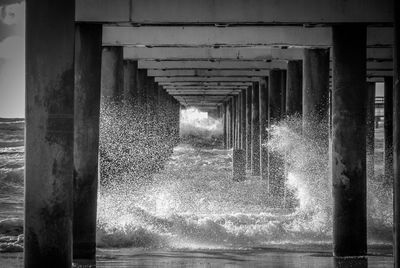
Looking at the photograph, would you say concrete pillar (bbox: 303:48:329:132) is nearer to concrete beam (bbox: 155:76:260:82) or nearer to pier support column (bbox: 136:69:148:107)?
pier support column (bbox: 136:69:148:107)

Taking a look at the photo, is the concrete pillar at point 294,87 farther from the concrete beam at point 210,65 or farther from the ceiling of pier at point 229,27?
the concrete beam at point 210,65

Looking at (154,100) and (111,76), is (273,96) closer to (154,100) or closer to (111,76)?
(154,100)

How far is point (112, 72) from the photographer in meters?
12.2

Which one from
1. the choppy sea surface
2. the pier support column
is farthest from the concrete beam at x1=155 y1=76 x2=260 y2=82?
the choppy sea surface

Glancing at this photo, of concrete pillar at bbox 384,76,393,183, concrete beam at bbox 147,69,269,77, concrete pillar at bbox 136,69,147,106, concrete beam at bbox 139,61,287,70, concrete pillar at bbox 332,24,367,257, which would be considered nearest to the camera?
concrete pillar at bbox 332,24,367,257

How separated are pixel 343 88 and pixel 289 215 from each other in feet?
16.6

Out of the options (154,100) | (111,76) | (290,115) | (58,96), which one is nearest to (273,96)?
(290,115)

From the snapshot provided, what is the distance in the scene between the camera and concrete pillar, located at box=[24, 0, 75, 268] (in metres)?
6.02

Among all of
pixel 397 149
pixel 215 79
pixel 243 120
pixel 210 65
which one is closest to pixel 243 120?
pixel 243 120

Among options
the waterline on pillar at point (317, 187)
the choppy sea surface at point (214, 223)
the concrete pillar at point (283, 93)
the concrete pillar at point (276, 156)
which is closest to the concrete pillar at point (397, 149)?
the choppy sea surface at point (214, 223)

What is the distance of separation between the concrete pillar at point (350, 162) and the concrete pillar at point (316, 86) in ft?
12.2

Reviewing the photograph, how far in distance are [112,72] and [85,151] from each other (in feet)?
12.7

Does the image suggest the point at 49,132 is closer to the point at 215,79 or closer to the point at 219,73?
the point at 219,73

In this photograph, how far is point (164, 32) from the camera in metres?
11.0
